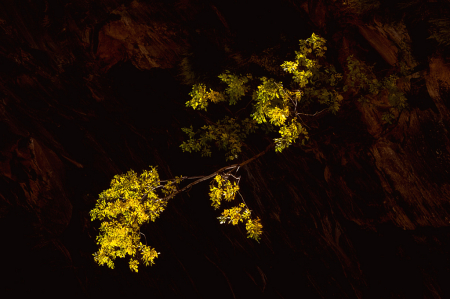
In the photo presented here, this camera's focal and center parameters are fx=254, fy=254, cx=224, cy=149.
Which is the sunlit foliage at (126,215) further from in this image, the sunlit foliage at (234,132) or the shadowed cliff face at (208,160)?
the shadowed cliff face at (208,160)

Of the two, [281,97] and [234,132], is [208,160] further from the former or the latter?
[281,97]

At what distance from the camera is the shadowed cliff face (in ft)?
24.2

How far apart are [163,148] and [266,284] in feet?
19.0

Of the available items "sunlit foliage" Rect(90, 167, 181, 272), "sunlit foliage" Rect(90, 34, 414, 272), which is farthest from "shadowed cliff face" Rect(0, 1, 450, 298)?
"sunlit foliage" Rect(90, 167, 181, 272)

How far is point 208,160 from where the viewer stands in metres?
9.18

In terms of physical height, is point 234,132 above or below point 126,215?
above

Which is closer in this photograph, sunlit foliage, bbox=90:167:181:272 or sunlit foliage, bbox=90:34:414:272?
sunlit foliage, bbox=90:167:181:272

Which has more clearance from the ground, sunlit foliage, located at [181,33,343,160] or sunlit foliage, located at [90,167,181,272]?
sunlit foliage, located at [181,33,343,160]

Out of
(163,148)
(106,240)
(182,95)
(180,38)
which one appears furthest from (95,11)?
(106,240)

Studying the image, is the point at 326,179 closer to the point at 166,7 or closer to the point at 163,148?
the point at 163,148

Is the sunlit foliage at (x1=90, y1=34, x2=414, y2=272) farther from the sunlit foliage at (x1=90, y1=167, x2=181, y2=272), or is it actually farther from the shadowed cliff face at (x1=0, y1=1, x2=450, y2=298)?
the shadowed cliff face at (x1=0, y1=1, x2=450, y2=298)

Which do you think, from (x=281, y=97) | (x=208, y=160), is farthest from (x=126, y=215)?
(x=281, y=97)

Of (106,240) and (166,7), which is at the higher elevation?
(166,7)

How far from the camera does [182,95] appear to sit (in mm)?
9008
